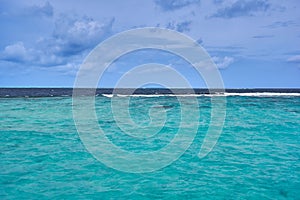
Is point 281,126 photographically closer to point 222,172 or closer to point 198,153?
point 198,153

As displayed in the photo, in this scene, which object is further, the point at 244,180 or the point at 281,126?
the point at 281,126

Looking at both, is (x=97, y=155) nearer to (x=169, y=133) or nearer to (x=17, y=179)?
(x=17, y=179)

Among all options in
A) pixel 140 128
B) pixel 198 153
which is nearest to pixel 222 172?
pixel 198 153

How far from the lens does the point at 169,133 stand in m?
19.9

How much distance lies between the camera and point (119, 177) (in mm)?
10617

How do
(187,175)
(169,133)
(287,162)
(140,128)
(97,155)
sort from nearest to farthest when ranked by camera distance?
(187,175), (287,162), (97,155), (169,133), (140,128)

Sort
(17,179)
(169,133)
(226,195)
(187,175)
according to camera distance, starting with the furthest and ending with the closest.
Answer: (169,133) < (187,175) < (17,179) < (226,195)

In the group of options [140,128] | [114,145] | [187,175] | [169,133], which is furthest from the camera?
[140,128]

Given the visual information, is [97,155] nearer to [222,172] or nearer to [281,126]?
[222,172]

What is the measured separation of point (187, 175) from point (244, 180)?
1917mm

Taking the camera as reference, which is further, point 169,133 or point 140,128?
point 140,128

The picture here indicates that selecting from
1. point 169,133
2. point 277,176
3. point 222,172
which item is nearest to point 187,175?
point 222,172

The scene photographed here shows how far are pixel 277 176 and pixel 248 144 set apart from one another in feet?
18.7

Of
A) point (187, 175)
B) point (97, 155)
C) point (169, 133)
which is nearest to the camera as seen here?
point (187, 175)
